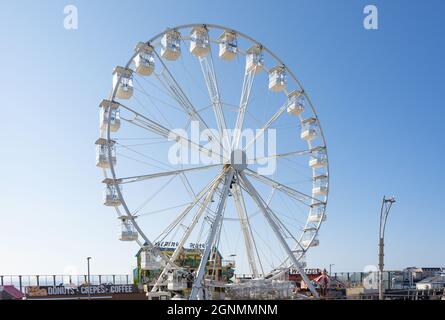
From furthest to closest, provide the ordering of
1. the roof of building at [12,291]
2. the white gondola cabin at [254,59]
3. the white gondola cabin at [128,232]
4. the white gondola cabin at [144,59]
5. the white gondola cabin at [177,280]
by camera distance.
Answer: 1. the roof of building at [12,291]
2. the white gondola cabin at [254,59]
3. the white gondola cabin at [144,59]
4. the white gondola cabin at [177,280]
5. the white gondola cabin at [128,232]

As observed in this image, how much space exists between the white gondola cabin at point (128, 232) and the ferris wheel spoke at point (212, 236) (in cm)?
373

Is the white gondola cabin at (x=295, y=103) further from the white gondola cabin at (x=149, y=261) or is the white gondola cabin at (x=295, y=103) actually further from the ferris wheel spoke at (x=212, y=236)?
the white gondola cabin at (x=149, y=261)

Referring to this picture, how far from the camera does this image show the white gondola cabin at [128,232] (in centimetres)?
2281

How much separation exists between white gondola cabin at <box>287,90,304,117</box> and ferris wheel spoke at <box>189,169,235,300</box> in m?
7.11

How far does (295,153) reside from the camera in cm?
3031

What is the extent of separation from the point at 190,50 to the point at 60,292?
26055 mm

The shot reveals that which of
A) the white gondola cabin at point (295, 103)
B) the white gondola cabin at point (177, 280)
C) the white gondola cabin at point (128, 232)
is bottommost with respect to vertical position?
the white gondola cabin at point (177, 280)

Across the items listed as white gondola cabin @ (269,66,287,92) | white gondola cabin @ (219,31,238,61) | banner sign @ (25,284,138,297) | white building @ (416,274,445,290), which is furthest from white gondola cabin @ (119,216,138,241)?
white building @ (416,274,445,290)

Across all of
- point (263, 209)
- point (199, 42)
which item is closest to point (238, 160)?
point (263, 209)

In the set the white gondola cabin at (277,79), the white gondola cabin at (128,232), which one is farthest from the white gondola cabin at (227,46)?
the white gondola cabin at (128,232)

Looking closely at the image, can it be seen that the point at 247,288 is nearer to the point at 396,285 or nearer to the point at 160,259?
the point at 160,259

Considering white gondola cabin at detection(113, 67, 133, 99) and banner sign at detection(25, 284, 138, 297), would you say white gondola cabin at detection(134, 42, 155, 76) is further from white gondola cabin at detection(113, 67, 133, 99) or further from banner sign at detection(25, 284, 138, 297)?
banner sign at detection(25, 284, 138, 297)

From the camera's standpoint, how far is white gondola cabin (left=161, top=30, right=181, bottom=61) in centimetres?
2553

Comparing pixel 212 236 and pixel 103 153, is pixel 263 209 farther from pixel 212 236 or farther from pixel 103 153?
pixel 103 153
